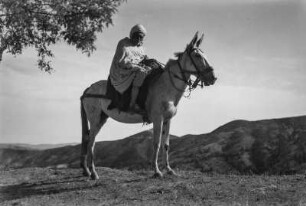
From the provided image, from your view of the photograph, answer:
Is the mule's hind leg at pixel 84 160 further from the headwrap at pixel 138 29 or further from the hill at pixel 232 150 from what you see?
the hill at pixel 232 150

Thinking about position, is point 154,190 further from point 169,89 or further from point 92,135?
point 92,135

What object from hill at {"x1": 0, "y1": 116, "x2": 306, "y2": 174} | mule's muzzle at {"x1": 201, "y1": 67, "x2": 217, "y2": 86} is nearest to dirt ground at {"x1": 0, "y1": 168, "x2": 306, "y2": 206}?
mule's muzzle at {"x1": 201, "y1": 67, "x2": 217, "y2": 86}

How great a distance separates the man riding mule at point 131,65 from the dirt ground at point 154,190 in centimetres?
256

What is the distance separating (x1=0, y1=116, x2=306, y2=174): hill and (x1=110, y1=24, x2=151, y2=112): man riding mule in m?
7.28

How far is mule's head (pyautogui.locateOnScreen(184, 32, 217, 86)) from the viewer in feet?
44.6

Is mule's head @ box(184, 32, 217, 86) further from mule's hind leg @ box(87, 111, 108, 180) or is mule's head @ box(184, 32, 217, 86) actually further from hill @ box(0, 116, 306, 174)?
hill @ box(0, 116, 306, 174)

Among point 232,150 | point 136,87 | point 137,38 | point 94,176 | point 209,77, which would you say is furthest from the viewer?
point 232,150

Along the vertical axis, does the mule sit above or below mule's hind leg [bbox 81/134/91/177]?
above

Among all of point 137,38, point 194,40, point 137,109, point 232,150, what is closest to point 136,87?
point 137,109

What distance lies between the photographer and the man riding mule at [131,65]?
14438mm

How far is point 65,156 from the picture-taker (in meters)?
32.4

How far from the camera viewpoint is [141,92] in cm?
1453

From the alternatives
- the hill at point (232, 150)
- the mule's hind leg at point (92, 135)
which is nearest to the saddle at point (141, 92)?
the mule's hind leg at point (92, 135)

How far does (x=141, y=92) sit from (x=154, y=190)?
126 inches
